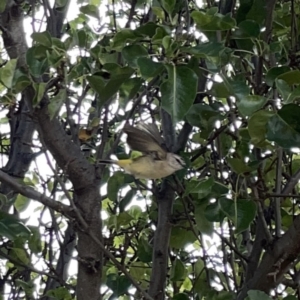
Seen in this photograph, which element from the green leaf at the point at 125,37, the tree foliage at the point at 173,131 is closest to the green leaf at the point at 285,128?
the tree foliage at the point at 173,131

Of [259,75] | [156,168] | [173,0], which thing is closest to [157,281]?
[156,168]

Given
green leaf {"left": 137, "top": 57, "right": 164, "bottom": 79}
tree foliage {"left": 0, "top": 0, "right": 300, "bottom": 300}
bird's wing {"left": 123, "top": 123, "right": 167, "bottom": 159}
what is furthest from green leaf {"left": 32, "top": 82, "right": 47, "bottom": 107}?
bird's wing {"left": 123, "top": 123, "right": 167, "bottom": 159}

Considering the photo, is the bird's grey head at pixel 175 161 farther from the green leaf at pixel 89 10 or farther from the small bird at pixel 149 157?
the green leaf at pixel 89 10

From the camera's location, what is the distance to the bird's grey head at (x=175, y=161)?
5.71ft

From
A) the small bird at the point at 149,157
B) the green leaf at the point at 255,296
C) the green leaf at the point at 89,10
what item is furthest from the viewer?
the green leaf at the point at 89,10

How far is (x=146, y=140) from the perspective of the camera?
6.10ft

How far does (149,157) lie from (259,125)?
635mm

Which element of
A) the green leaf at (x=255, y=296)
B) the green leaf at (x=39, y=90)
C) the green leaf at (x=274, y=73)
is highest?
the green leaf at (x=274, y=73)

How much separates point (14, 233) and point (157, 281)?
458 mm

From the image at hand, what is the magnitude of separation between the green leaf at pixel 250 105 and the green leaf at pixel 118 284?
0.79m

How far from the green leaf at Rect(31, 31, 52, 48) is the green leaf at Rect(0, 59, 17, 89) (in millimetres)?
81

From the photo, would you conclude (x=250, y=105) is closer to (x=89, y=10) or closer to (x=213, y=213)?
(x=213, y=213)

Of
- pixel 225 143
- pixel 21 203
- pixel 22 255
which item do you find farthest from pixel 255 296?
pixel 21 203

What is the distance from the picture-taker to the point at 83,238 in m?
1.71
